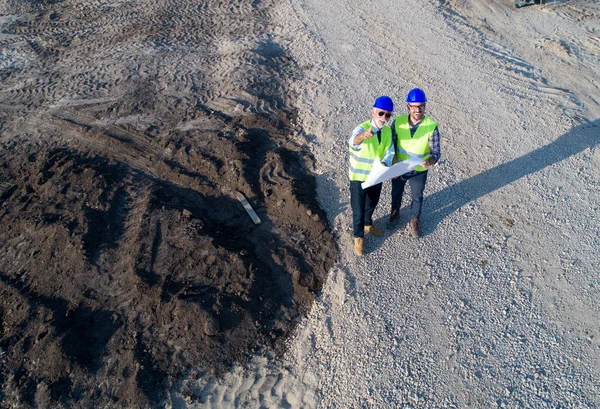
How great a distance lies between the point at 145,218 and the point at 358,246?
11.0 ft

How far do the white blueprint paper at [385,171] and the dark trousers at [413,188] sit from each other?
1.31 feet

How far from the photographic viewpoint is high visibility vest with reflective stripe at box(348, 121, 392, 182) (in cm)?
529

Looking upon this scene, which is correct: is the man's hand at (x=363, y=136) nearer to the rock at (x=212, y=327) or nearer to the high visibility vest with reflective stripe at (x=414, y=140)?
the high visibility vest with reflective stripe at (x=414, y=140)

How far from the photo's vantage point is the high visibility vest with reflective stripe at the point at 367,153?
17.3ft

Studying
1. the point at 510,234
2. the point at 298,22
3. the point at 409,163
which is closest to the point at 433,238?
the point at 510,234

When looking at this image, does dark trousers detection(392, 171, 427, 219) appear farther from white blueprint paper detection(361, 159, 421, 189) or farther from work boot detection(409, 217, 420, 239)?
white blueprint paper detection(361, 159, 421, 189)

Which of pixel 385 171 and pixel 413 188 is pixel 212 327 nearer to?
pixel 385 171

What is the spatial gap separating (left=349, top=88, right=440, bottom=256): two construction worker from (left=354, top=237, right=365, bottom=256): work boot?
0.26 m

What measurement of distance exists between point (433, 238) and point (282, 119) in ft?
14.0

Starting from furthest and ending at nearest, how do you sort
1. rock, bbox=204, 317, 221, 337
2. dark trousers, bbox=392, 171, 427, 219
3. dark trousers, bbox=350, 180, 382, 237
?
dark trousers, bbox=392, 171, 427, 219 < dark trousers, bbox=350, 180, 382, 237 < rock, bbox=204, 317, 221, 337

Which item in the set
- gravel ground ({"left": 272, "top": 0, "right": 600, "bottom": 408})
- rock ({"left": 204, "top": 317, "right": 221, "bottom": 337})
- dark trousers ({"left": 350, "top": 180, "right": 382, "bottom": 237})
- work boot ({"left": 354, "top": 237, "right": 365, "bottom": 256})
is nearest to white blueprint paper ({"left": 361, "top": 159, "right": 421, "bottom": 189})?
dark trousers ({"left": 350, "top": 180, "right": 382, "bottom": 237})

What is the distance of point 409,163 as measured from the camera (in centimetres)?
554

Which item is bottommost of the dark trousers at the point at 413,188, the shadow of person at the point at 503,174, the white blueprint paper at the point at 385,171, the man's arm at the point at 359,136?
the shadow of person at the point at 503,174

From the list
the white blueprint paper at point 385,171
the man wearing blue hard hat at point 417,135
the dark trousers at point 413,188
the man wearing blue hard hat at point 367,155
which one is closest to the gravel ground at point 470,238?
the dark trousers at point 413,188
